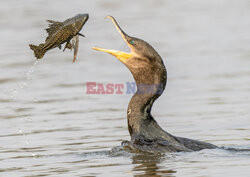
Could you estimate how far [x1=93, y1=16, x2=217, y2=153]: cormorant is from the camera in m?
10.6

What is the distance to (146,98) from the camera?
428 inches

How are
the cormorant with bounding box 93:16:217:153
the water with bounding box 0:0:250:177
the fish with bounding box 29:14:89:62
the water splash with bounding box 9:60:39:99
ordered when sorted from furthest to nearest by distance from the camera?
the water splash with bounding box 9:60:39:99
the fish with bounding box 29:14:89:62
the cormorant with bounding box 93:16:217:153
the water with bounding box 0:0:250:177

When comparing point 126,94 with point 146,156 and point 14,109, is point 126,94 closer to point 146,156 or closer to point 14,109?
point 14,109

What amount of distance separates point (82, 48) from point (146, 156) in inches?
389

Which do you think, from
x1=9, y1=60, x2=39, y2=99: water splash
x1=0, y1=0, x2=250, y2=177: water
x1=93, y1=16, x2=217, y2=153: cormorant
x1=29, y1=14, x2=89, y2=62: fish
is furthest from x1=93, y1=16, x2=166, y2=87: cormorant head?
x1=9, y1=60, x2=39, y2=99: water splash

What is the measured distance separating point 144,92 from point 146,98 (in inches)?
3.3

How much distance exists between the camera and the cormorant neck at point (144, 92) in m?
10.8

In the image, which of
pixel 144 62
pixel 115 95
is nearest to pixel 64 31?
pixel 144 62

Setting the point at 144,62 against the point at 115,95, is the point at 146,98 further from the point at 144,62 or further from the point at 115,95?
the point at 115,95

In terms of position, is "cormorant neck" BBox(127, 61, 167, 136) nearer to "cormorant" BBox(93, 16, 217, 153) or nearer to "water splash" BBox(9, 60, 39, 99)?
"cormorant" BBox(93, 16, 217, 153)

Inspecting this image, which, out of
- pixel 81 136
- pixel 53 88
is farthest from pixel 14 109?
pixel 81 136

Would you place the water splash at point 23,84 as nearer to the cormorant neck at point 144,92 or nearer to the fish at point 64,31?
the fish at point 64,31

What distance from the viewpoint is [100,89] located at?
1566cm

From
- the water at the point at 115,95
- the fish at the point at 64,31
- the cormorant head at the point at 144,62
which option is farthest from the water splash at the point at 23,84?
the cormorant head at the point at 144,62
